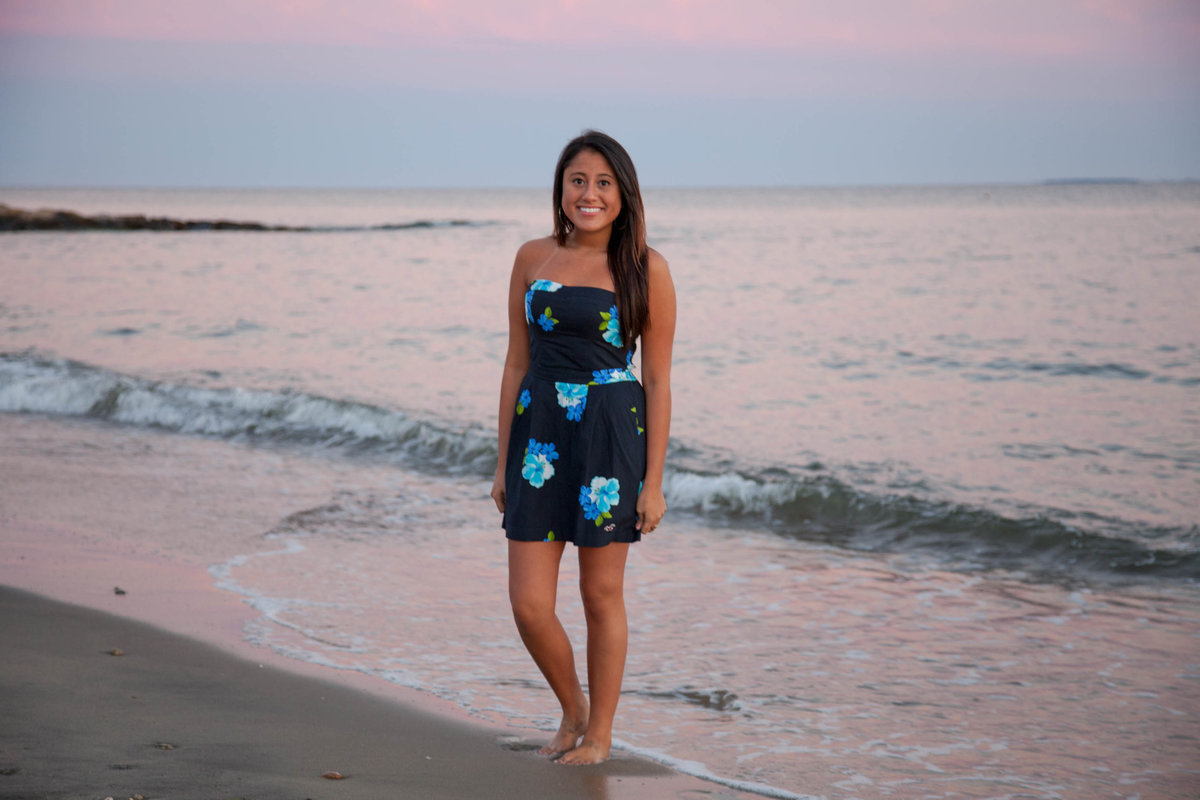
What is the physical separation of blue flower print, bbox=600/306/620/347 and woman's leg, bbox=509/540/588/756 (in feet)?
2.14

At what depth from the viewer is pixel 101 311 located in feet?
65.8

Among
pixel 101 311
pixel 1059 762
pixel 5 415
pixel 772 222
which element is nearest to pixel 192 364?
pixel 5 415

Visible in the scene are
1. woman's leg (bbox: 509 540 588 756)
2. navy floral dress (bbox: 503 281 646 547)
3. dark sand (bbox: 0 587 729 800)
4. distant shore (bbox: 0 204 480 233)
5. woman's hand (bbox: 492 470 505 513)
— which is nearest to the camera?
dark sand (bbox: 0 587 729 800)

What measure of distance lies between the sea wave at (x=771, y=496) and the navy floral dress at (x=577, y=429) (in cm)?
410

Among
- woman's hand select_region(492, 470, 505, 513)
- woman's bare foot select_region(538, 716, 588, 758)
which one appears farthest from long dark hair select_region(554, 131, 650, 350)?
woman's bare foot select_region(538, 716, 588, 758)

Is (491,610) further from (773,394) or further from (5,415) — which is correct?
(5,415)

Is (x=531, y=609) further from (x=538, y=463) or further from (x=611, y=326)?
(x=611, y=326)

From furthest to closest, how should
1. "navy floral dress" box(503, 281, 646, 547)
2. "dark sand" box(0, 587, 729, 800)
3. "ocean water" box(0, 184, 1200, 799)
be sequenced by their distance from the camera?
"ocean water" box(0, 184, 1200, 799), "navy floral dress" box(503, 281, 646, 547), "dark sand" box(0, 587, 729, 800)

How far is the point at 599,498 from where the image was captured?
10.8ft

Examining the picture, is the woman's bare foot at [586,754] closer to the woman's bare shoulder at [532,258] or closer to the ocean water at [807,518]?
the ocean water at [807,518]

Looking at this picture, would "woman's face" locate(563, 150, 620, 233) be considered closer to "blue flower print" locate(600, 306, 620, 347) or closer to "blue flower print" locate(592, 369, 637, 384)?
"blue flower print" locate(600, 306, 620, 347)

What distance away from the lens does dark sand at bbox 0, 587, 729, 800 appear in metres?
3.07

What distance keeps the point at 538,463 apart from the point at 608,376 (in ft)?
1.12

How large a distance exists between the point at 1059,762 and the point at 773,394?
858 cm
